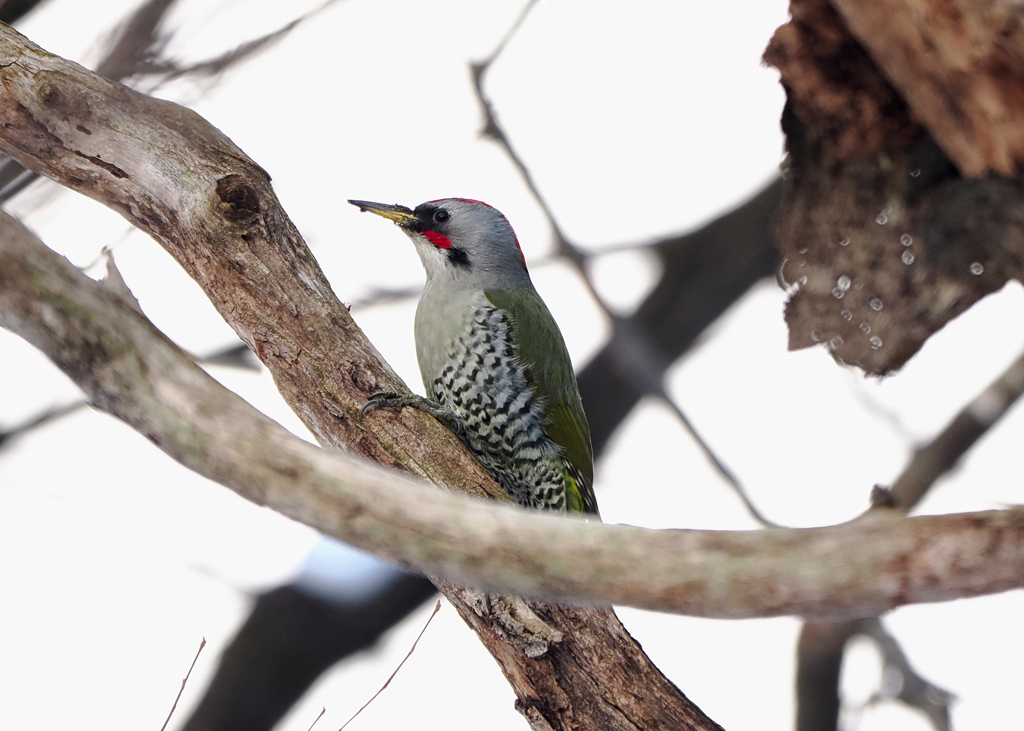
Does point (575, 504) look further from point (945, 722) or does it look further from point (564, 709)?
point (945, 722)

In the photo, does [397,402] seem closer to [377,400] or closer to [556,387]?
[377,400]

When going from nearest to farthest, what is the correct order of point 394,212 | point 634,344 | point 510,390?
point 510,390
point 394,212
point 634,344

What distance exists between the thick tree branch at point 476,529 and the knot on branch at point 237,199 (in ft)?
2.78

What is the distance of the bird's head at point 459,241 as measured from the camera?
3.17 metres

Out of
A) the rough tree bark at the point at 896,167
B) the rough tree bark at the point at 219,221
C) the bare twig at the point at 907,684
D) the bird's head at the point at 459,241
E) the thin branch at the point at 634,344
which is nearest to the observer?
the rough tree bark at the point at 896,167

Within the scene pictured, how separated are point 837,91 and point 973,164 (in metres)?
0.24

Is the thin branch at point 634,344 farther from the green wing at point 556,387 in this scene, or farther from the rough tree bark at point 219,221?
the rough tree bark at point 219,221

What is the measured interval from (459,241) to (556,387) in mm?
731

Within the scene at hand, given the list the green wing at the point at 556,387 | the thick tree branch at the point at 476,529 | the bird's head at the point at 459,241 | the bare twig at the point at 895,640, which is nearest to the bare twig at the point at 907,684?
the bare twig at the point at 895,640

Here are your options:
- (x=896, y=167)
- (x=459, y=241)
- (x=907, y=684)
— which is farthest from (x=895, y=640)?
(x=896, y=167)

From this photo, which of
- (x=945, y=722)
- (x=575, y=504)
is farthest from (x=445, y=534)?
(x=945, y=722)

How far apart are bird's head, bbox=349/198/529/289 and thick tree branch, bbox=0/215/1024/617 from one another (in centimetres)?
189

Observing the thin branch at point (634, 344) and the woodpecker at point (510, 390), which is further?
the thin branch at point (634, 344)

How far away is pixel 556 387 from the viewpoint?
2912mm
